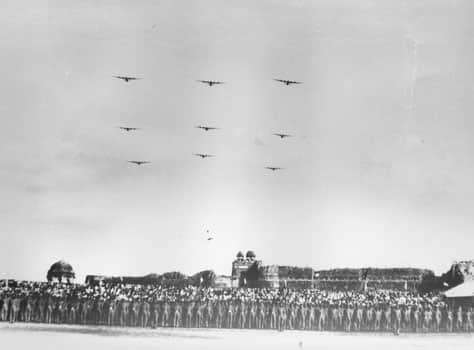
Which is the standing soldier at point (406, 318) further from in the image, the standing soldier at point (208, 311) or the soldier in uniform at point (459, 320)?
the standing soldier at point (208, 311)

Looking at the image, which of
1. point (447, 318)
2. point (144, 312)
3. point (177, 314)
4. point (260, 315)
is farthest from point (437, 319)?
point (144, 312)

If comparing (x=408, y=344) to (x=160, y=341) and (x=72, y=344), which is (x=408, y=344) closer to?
(x=160, y=341)

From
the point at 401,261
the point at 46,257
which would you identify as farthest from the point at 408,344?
the point at 46,257

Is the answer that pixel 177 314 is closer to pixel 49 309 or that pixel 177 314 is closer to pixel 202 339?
pixel 49 309

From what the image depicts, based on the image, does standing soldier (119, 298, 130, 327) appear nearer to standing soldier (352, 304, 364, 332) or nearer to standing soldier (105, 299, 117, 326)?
standing soldier (105, 299, 117, 326)

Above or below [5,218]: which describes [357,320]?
below

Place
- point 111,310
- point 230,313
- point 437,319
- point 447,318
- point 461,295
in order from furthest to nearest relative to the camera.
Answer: point 111,310 → point 230,313 → point 461,295 → point 437,319 → point 447,318
